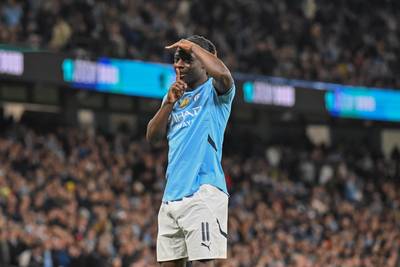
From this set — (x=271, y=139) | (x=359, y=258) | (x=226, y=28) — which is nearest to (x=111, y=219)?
(x=359, y=258)

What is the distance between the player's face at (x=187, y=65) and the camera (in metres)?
5.88

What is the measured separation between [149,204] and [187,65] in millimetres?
12502

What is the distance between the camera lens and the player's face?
588cm

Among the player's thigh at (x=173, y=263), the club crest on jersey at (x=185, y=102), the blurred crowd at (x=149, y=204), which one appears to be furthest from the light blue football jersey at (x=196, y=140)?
the blurred crowd at (x=149, y=204)

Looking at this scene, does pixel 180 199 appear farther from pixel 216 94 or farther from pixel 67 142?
pixel 67 142

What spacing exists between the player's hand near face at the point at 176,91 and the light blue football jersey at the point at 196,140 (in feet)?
0.46

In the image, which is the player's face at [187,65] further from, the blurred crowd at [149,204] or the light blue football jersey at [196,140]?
the blurred crowd at [149,204]

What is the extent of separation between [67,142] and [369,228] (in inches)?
261

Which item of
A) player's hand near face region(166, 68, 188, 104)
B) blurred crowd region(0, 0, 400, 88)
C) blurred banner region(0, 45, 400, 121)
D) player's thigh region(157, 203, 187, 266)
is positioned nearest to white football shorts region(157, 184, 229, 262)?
player's thigh region(157, 203, 187, 266)

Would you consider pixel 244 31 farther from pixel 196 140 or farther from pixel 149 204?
pixel 196 140

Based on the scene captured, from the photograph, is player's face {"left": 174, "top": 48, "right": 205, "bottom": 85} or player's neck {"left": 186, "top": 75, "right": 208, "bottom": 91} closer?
player's face {"left": 174, "top": 48, "right": 205, "bottom": 85}

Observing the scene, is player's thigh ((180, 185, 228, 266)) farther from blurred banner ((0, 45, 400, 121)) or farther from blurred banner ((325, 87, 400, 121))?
blurred banner ((325, 87, 400, 121))

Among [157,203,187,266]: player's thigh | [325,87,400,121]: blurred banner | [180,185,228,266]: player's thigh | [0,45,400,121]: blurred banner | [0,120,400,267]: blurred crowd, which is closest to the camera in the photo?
[180,185,228,266]: player's thigh

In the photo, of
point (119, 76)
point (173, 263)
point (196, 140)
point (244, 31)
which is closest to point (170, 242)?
point (173, 263)
